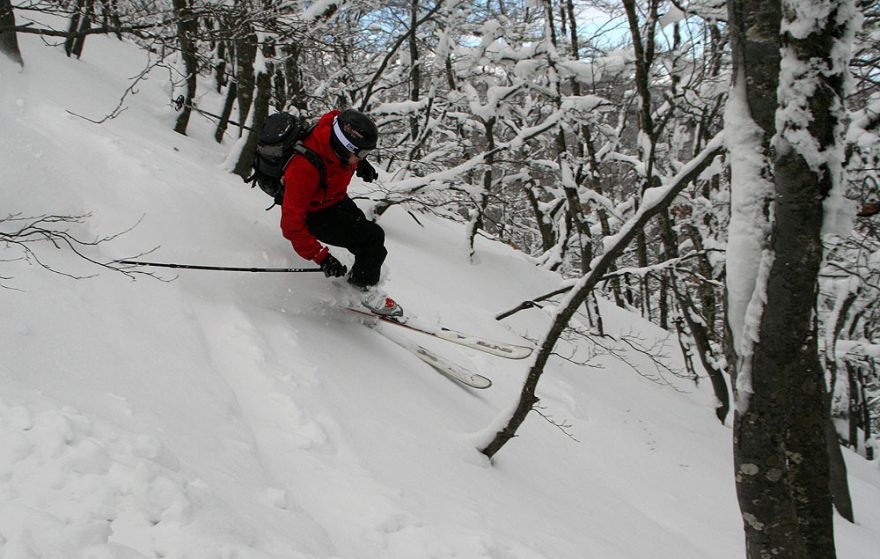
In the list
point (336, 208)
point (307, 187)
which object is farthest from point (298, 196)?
point (336, 208)

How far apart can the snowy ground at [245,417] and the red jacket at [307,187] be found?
633mm

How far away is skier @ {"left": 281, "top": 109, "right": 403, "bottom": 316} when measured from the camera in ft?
17.0

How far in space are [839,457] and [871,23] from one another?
5.27m

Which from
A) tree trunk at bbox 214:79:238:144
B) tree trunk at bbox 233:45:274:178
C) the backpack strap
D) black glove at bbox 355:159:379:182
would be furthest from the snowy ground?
tree trunk at bbox 214:79:238:144

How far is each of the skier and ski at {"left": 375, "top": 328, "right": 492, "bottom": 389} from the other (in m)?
0.39

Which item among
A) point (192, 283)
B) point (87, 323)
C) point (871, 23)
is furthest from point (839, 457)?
point (87, 323)

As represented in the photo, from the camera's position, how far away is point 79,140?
6512 mm

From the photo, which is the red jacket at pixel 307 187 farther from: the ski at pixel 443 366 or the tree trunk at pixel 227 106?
the tree trunk at pixel 227 106

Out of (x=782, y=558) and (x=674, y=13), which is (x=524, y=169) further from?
(x=782, y=558)

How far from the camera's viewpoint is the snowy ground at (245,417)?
107 inches

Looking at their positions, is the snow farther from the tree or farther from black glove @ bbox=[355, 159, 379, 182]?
black glove @ bbox=[355, 159, 379, 182]

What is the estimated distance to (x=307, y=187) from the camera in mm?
5215

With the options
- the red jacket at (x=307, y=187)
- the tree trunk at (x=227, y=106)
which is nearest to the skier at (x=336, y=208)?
the red jacket at (x=307, y=187)

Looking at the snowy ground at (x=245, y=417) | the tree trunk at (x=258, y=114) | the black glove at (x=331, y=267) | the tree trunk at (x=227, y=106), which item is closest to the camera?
the snowy ground at (x=245, y=417)
